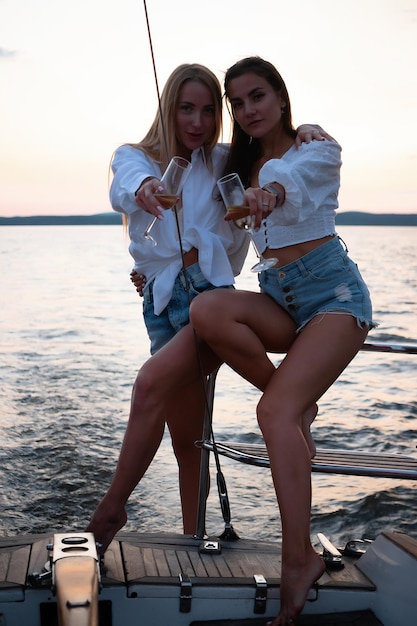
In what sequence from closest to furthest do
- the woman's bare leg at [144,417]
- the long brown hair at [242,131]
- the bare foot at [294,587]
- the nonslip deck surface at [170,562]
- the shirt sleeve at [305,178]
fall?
the bare foot at [294,587]
the nonslip deck surface at [170,562]
the shirt sleeve at [305,178]
the woman's bare leg at [144,417]
the long brown hair at [242,131]

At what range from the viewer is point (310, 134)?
284 centimetres

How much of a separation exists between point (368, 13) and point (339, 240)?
323 inches

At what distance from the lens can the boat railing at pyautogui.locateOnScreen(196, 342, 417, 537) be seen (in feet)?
8.87

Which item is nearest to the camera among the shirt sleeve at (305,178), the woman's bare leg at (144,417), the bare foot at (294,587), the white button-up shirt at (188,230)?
the bare foot at (294,587)

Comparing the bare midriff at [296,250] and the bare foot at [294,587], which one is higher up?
the bare midriff at [296,250]

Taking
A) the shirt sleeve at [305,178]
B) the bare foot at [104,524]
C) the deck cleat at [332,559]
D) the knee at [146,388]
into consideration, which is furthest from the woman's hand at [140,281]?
A: the deck cleat at [332,559]

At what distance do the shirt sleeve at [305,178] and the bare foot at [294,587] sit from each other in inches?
40.9

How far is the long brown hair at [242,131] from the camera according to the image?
2896 millimetres

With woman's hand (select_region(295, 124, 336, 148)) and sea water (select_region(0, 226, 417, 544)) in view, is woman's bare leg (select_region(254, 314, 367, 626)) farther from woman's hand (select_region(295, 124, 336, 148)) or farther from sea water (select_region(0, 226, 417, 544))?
sea water (select_region(0, 226, 417, 544))

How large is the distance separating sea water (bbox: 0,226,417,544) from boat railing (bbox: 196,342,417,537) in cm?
80

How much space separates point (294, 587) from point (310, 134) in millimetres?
1441

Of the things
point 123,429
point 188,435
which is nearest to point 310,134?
point 188,435

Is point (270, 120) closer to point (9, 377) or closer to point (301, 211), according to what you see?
point (301, 211)

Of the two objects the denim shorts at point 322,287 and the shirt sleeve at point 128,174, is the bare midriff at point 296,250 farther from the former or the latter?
the shirt sleeve at point 128,174
